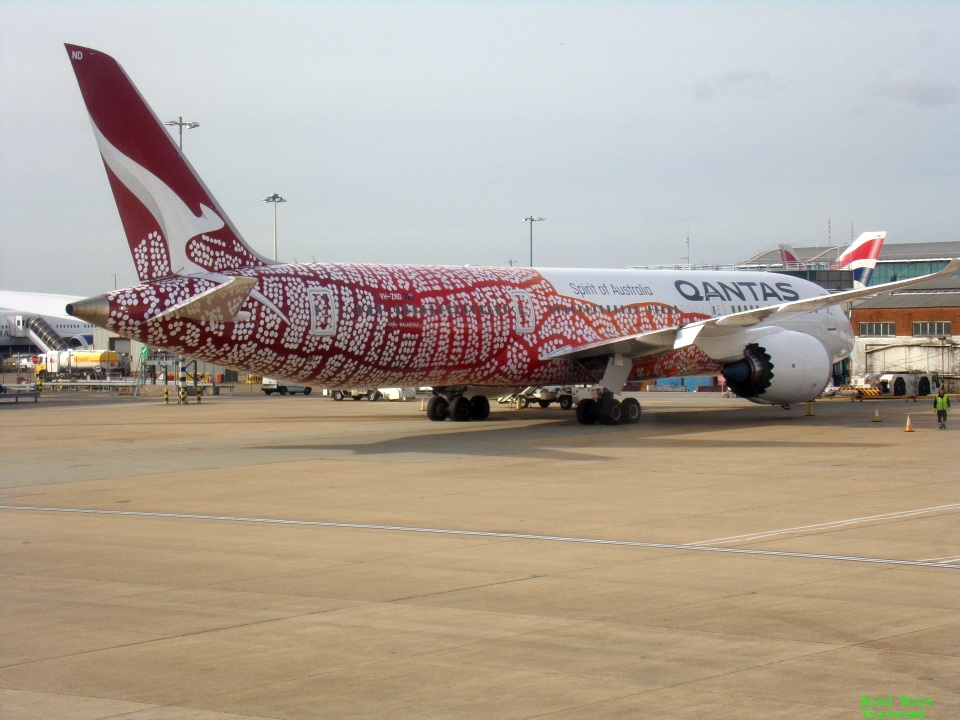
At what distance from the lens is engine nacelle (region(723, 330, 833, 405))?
29906 mm

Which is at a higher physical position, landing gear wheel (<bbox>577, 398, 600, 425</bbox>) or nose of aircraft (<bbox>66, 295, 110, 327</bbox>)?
nose of aircraft (<bbox>66, 295, 110, 327</bbox>)

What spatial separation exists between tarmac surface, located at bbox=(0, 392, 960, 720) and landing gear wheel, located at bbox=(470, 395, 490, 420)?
10301 mm

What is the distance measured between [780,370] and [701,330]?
150 inches

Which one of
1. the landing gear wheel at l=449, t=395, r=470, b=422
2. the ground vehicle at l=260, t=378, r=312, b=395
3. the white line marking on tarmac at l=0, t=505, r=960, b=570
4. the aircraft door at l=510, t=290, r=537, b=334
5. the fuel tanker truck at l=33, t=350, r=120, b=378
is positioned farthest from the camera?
the fuel tanker truck at l=33, t=350, r=120, b=378

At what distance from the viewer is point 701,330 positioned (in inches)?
1077

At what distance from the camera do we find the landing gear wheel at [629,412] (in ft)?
99.0

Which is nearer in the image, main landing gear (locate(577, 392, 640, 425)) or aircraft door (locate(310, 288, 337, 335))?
aircraft door (locate(310, 288, 337, 335))

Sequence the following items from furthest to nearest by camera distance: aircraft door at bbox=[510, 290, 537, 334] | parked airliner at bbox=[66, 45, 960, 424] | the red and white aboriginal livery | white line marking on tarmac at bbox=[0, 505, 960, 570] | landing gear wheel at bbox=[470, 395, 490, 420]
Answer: landing gear wheel at bbox=[470, 395, 490, 420] < aircraft door at bbox=[510, 290, 537, 334] < the red and white aboriginal livery < parked airliner at bbox=[66, 45, 960, 424] < white line marking on tarmac at bbox=[0, 505, 960, 570]

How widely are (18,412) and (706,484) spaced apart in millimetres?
33181

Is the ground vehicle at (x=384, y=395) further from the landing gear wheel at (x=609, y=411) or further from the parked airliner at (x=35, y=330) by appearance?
the parked airliner at (x=35, y=330)

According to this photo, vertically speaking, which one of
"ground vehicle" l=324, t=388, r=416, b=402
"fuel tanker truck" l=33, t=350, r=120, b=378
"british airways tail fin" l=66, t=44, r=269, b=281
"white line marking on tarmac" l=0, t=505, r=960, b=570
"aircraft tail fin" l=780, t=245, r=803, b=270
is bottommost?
"white line marking on tarmac" l=0, t=505, r=960, b=570

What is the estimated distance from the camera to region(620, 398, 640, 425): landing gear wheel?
30188 mm

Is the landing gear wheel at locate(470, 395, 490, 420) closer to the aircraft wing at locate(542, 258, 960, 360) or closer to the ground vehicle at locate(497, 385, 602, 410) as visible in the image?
the aircraft wing at locate(542, 258, 960, 360)

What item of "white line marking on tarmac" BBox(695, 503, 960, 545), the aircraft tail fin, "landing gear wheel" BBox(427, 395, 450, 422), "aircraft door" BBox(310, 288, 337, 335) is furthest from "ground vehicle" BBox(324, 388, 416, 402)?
"white line marking on tarmac" BBox(695, 503, 960, 545)
